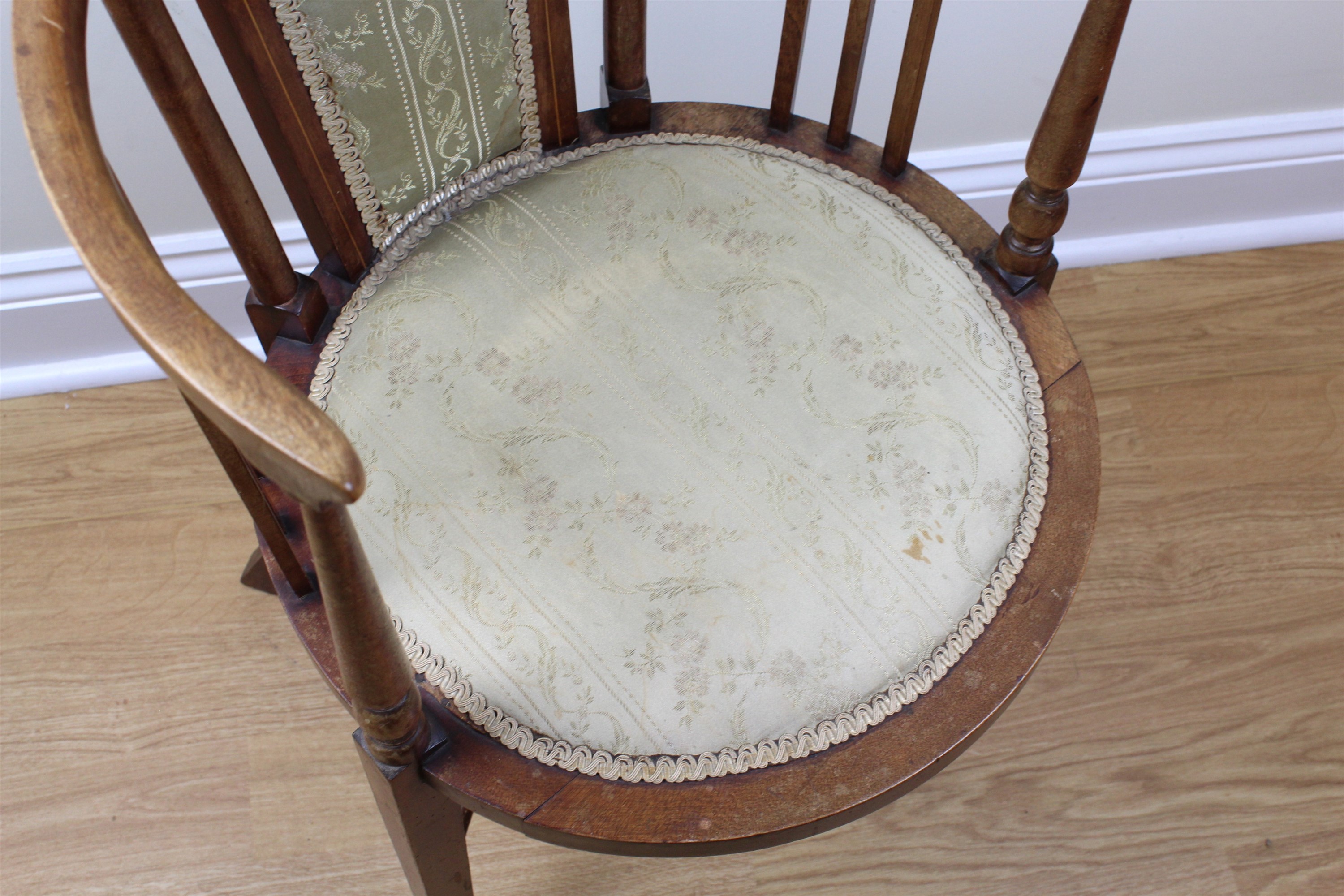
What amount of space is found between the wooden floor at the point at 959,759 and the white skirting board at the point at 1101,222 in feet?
0.19

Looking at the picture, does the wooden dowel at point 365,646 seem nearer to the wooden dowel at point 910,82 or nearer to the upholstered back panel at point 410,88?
the upholstered back panel at point 410,88

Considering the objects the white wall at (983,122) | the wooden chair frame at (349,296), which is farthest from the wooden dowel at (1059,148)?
the white wall at (983,122)

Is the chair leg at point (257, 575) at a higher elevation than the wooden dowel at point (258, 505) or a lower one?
lower

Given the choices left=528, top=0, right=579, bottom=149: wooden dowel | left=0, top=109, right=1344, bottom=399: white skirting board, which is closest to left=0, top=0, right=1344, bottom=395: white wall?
left=0, top=109, right=1344, bottom=399: white skirting board

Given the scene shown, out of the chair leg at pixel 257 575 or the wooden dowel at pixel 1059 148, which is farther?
the chair leg at pixel 257 575

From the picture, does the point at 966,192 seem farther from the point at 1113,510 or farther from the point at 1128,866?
the point at 1128,866

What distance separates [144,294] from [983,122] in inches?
37.8

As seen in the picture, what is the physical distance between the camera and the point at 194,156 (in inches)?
21.8

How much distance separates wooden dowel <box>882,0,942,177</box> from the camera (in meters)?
0.65

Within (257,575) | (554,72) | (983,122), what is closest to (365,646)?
(554,72)

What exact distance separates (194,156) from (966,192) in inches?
33.4

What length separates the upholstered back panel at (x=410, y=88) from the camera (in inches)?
23.4

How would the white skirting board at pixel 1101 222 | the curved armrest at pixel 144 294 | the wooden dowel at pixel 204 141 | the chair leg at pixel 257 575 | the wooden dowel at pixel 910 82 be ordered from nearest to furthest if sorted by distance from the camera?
1. the curved armrest at pixel 144 294
2. the wooden dowel at pixel 204 141
3. the wooden dowel at pixel 910 82
4. the chair leg at pixel 257 575
5. the white skirting board at pixel 1101 222

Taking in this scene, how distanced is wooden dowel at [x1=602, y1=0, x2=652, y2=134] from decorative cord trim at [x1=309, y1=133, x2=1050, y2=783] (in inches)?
4.1
